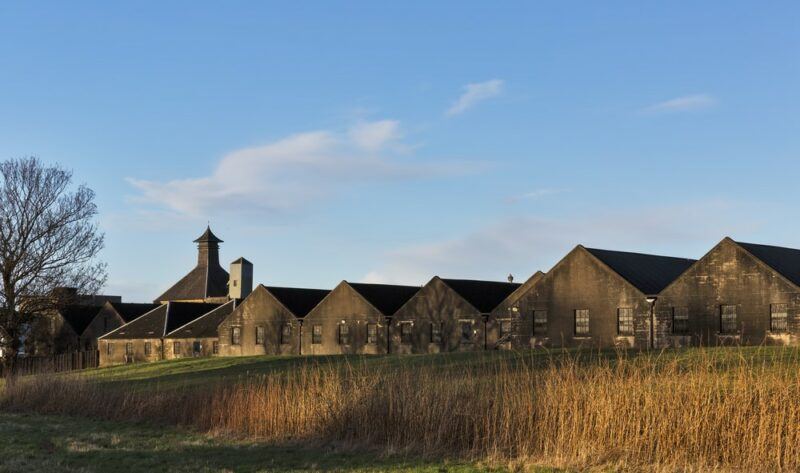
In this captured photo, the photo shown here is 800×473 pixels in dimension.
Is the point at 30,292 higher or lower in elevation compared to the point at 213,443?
higher

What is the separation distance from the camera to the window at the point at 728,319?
43.3 m

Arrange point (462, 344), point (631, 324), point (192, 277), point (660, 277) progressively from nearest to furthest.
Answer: point (631, 324) → point (660, 277) → point (462, 344) → point (192, 277)

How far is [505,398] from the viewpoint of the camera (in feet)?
63.3

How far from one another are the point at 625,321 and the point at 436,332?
13525 mm

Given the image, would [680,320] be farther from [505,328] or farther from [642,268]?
[505,328]

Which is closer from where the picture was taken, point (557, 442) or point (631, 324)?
point (557, 442)

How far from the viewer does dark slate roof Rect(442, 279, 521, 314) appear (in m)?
56.3

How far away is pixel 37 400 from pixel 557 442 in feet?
69.2

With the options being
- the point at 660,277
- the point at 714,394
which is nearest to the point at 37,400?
the point at 714,394

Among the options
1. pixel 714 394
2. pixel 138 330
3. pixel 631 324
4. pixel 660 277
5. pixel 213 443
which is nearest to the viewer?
pixel 714 394

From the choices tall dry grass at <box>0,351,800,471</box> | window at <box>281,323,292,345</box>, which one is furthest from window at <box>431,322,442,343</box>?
tall dry grass at <box>0,351,800,471</box>

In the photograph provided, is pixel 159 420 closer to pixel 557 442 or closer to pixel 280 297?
pixel 557 442

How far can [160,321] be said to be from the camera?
78.4m

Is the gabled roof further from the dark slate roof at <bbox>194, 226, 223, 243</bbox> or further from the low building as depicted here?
the dark slate roof at <bbox>194, 226, 223, 243</bbox>
